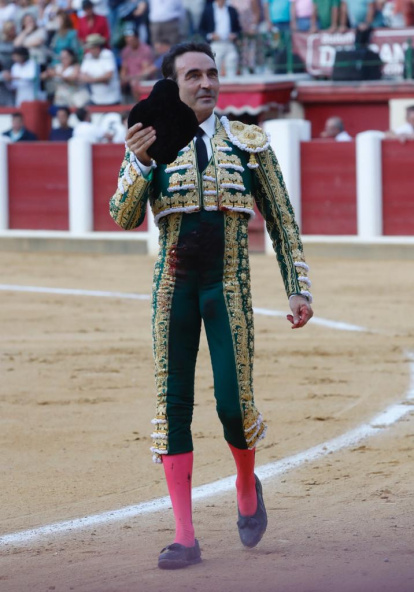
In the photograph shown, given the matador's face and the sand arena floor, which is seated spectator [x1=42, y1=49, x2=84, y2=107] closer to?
the sand arena floor

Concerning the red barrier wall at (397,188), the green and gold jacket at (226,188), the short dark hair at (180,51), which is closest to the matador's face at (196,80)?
the short dark hair at (180,51)

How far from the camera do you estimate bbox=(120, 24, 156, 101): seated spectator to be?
635 inches

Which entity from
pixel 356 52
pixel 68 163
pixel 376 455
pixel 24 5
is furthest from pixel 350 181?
pixel 376 455

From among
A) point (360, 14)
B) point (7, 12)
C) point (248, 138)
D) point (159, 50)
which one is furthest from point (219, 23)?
point (248, 138)

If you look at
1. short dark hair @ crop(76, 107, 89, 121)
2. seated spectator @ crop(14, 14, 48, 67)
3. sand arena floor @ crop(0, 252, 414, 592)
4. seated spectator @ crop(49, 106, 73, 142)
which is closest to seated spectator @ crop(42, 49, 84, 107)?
seated spectator @ crop(14, 14, 48, 67)

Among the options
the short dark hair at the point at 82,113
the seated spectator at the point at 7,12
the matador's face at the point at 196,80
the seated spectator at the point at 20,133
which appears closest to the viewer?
the matador's face at the point at 196,80

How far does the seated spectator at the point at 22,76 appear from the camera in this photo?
17312mm

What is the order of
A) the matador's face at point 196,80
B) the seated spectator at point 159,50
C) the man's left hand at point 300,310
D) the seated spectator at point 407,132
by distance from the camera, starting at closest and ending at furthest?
the matador's face at point 196,80 < the man's left hand at point 300,310 < the seated spectator at point 407,132 < the seated spectator at point 159,50

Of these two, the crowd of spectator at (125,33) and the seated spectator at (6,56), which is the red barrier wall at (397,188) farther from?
the seated spectator at (6,56)

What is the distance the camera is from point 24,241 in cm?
1559

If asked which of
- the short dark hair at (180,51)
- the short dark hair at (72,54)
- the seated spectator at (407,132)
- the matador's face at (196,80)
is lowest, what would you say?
the matador's face at (196,80)

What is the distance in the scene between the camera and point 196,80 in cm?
363

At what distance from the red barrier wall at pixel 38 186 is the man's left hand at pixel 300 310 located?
38.9 ft

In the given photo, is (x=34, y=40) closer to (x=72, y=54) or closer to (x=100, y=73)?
(x=72, y=54)
